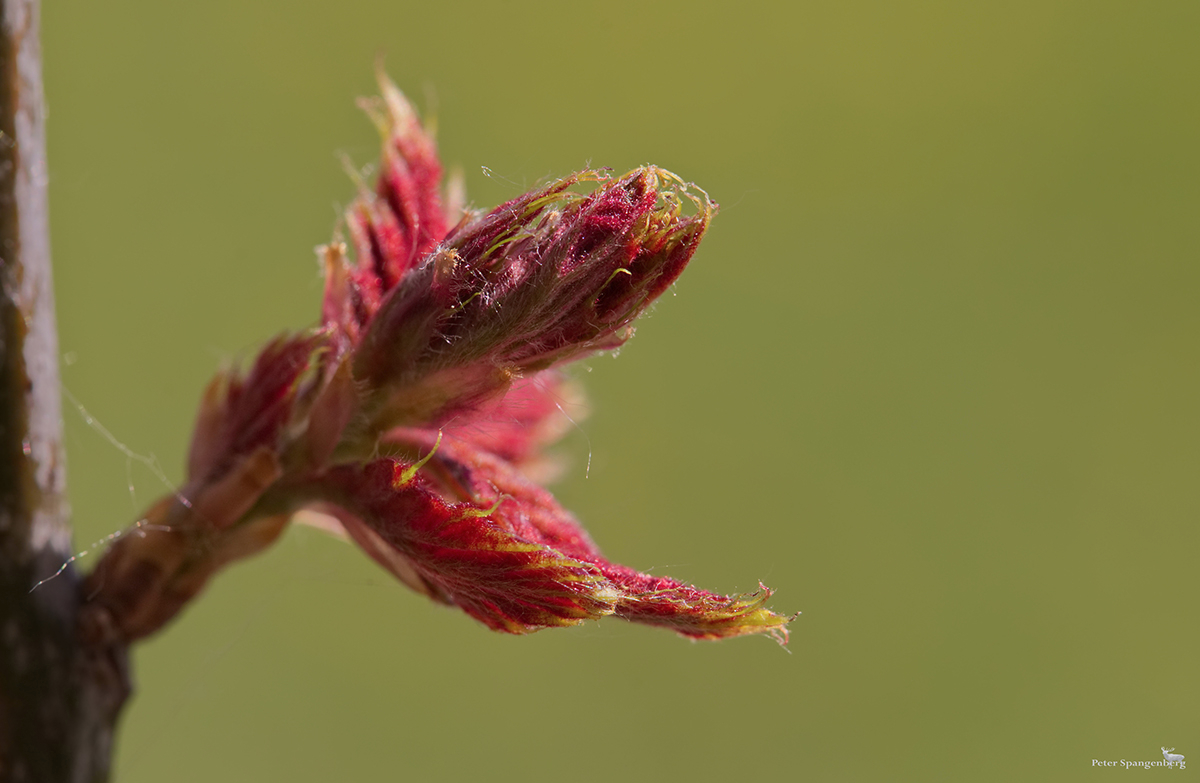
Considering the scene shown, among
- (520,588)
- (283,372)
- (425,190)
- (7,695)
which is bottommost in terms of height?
(7,695)

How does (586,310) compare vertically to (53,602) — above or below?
above

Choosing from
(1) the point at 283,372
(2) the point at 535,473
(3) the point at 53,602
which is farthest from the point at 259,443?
(2) the point at 535,473

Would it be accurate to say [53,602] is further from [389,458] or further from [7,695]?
[389,458]
